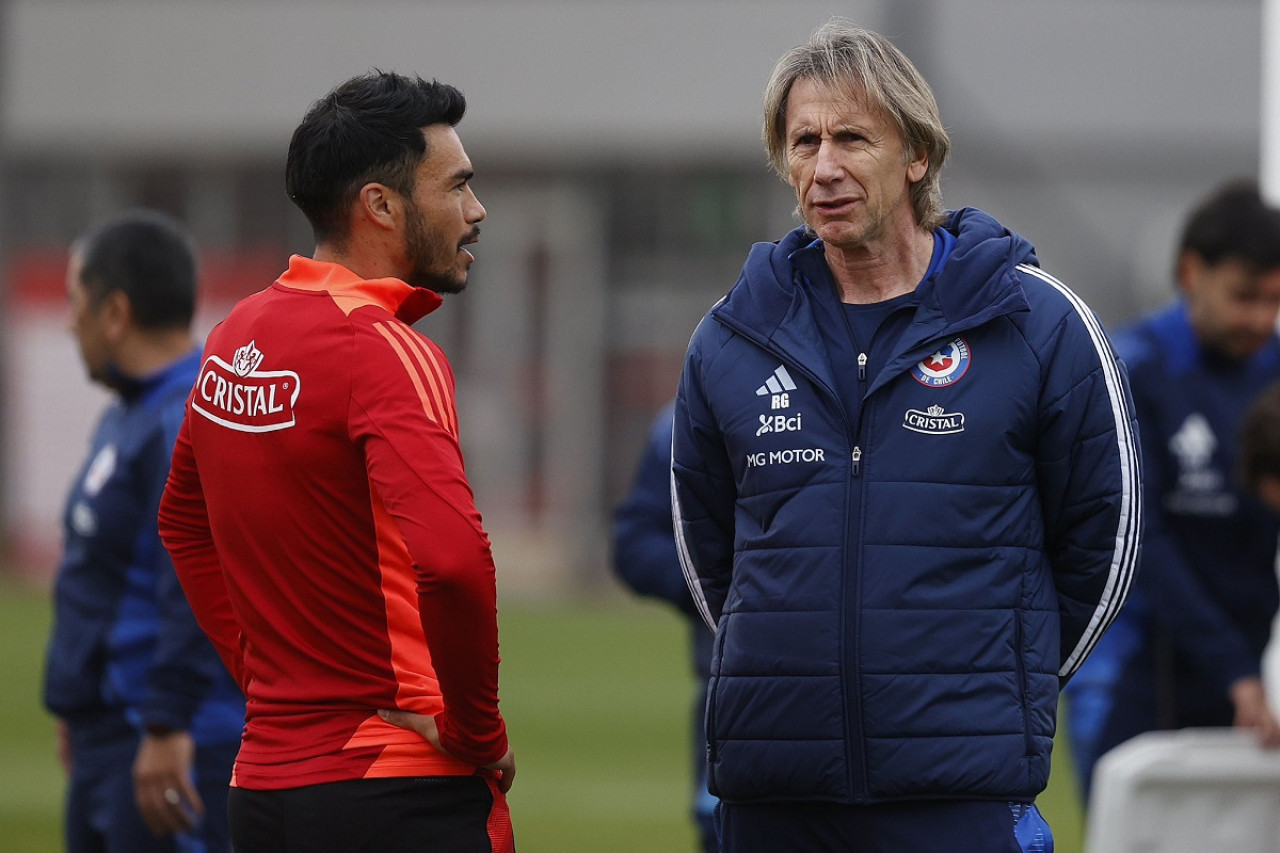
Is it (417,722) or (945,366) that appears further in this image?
(945,366)

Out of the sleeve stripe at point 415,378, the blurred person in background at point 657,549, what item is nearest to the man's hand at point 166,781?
the blurred person in background at point 657,549

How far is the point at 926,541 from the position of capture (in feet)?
11.5

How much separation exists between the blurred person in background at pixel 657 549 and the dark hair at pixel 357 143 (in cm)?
223

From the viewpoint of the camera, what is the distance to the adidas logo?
3.65 m

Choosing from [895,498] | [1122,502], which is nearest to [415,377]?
[895,498]

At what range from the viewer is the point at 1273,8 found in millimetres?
7039

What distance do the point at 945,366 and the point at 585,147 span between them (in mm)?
23263

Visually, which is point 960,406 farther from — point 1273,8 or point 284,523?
point 1273,8

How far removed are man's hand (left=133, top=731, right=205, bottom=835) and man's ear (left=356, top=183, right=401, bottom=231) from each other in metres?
1.84

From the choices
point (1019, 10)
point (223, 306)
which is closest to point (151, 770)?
point (223, 306)

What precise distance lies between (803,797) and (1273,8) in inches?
179

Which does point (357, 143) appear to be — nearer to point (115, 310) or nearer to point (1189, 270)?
point (115, 310)

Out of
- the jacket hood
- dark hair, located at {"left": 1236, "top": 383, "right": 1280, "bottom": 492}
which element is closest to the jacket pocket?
the jacket hood

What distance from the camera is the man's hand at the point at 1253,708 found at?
17.7 feet
